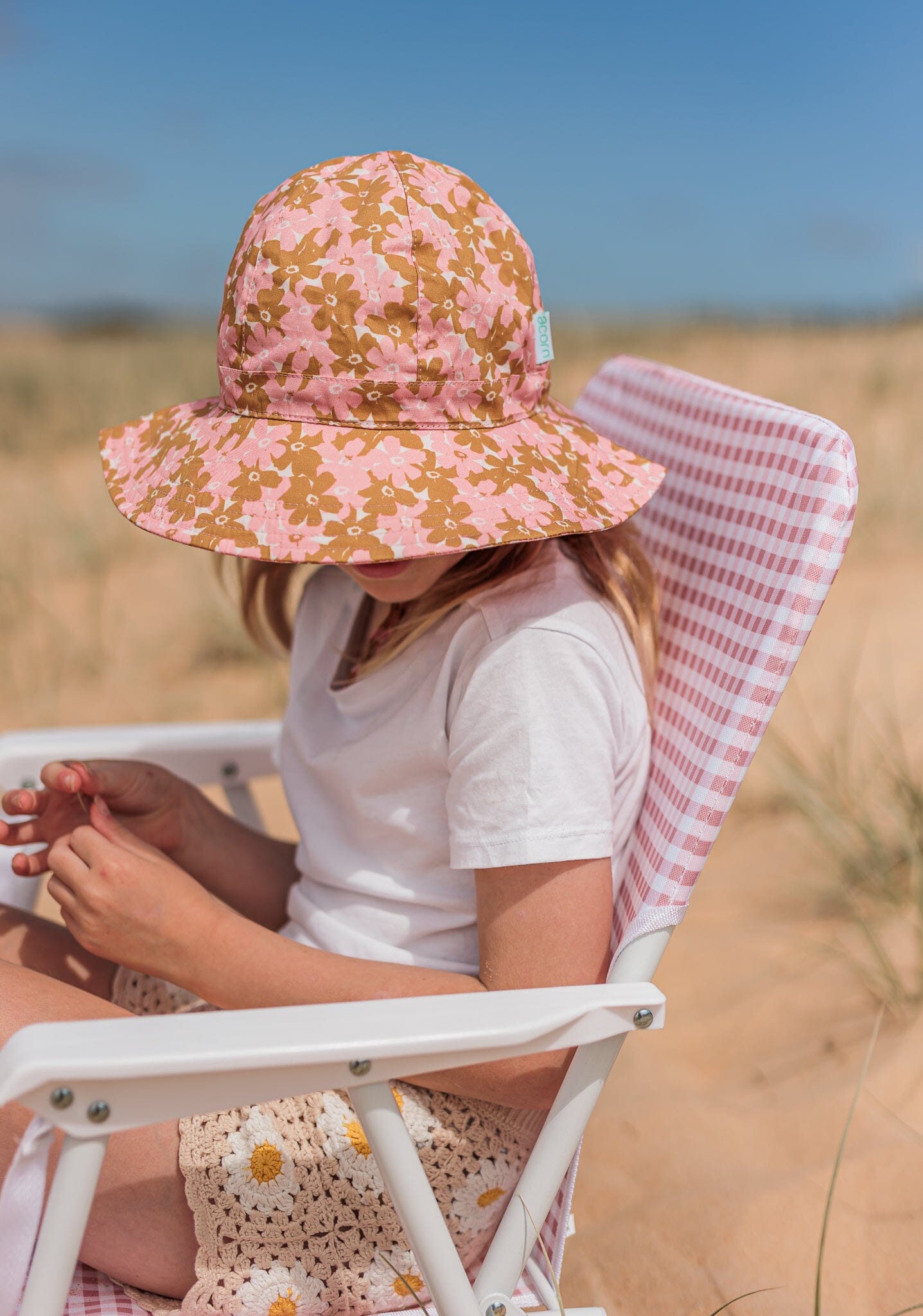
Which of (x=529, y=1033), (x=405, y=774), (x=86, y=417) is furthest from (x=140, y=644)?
(x=86, y=417)

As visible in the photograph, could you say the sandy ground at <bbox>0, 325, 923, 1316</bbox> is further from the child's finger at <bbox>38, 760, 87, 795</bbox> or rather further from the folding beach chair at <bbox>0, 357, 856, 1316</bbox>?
the child's finger at <bbox>38, 760, 87, 795</bbox>

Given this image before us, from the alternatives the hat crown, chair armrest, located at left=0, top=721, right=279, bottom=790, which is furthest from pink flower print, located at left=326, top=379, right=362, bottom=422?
chair armrest, located at left=0, top=721, right=279, bottom=790

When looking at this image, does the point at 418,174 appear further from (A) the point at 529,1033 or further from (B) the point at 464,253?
(A) the point at 529,1033

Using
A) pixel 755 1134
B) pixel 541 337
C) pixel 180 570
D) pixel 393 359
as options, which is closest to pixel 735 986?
pixel 755 1134

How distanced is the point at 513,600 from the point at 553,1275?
691 millimetres

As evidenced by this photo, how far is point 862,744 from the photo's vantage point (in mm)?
2916

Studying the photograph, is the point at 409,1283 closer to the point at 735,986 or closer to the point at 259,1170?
the point at 259,1170

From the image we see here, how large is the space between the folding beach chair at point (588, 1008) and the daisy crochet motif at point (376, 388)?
0.18m

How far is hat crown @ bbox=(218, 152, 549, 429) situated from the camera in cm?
106

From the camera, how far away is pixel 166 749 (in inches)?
69.1

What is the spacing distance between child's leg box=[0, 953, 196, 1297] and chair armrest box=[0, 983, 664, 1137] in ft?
0.92

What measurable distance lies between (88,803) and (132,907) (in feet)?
1.21

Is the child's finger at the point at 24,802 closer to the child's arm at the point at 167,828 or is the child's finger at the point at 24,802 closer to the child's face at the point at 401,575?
the child's arm at the point at 167,828

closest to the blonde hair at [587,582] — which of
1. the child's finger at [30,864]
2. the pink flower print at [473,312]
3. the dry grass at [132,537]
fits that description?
the pink flower print at [473,312]
